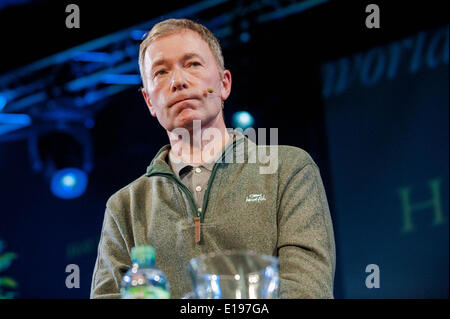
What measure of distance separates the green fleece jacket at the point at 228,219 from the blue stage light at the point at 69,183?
152 inches

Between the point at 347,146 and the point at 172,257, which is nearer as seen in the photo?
the point at 172,257

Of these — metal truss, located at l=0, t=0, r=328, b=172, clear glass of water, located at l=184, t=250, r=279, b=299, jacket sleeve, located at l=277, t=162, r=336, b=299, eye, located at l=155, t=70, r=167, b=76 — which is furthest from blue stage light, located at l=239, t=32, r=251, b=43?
clear glass of water, located at l=184, t=250, r=279, b=299

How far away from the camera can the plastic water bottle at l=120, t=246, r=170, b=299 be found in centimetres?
113

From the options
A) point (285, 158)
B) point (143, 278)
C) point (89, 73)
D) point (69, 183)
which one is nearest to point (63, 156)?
point (69, 183)

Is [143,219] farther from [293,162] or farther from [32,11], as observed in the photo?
[32,11]

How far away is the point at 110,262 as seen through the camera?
1812 millimetres

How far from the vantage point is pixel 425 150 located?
166 inches

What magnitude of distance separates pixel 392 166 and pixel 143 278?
3426mm

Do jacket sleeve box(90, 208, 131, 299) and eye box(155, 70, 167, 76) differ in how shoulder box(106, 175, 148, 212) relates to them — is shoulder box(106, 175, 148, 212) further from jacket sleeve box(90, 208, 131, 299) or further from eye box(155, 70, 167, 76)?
eye box(155, 70, 167, 76)

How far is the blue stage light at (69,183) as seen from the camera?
18.7ft

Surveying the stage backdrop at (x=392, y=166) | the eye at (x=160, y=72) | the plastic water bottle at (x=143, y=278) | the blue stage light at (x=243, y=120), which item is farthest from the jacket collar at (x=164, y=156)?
the blue stage light at (x=243, y=120)

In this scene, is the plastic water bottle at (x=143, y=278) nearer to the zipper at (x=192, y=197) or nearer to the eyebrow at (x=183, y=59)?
the zipper at (x=192, y=197)

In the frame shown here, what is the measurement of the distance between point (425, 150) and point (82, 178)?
320cm
